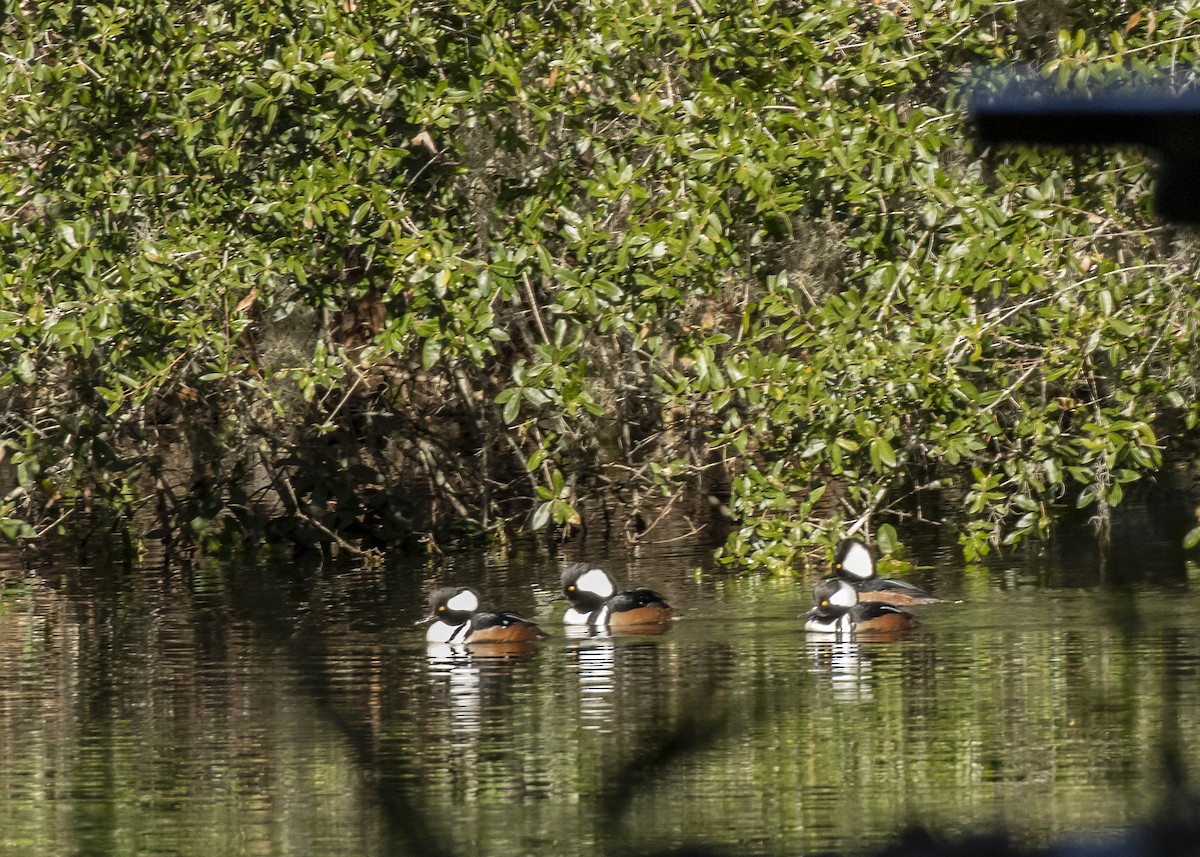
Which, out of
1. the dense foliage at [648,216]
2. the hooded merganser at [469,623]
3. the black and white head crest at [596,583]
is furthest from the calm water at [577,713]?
the dense foliage at [648,216]

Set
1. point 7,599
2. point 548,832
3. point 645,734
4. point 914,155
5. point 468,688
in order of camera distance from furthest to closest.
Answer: point 7,599 → point 914,155 → point 468,688 → point 548,832 → point 645,734

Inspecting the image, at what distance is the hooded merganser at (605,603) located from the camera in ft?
31.8

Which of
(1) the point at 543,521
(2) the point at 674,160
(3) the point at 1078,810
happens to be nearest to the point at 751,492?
(1) the point at 543,521

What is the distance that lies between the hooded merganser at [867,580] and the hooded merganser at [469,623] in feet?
5.18

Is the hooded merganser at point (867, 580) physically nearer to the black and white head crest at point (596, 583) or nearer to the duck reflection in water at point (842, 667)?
the duck reflection in water at point (842, 667)

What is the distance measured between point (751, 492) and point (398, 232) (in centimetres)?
228

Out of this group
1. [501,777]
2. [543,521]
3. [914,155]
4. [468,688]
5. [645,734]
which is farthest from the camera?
[543,521]

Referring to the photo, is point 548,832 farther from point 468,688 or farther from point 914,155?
point 914,155

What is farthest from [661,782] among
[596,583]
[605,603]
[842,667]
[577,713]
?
[596,583]

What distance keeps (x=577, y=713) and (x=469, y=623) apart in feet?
6.36

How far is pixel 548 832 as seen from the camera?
15.9 ft

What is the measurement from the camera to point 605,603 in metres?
9.99

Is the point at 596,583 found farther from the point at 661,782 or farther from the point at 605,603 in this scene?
the point at 661,782

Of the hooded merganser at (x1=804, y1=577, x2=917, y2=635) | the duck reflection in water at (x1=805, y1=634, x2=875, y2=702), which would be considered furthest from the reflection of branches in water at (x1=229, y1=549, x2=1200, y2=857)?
the hooded merganser at (x1=804, y1=577, x2=917, y2=635)
